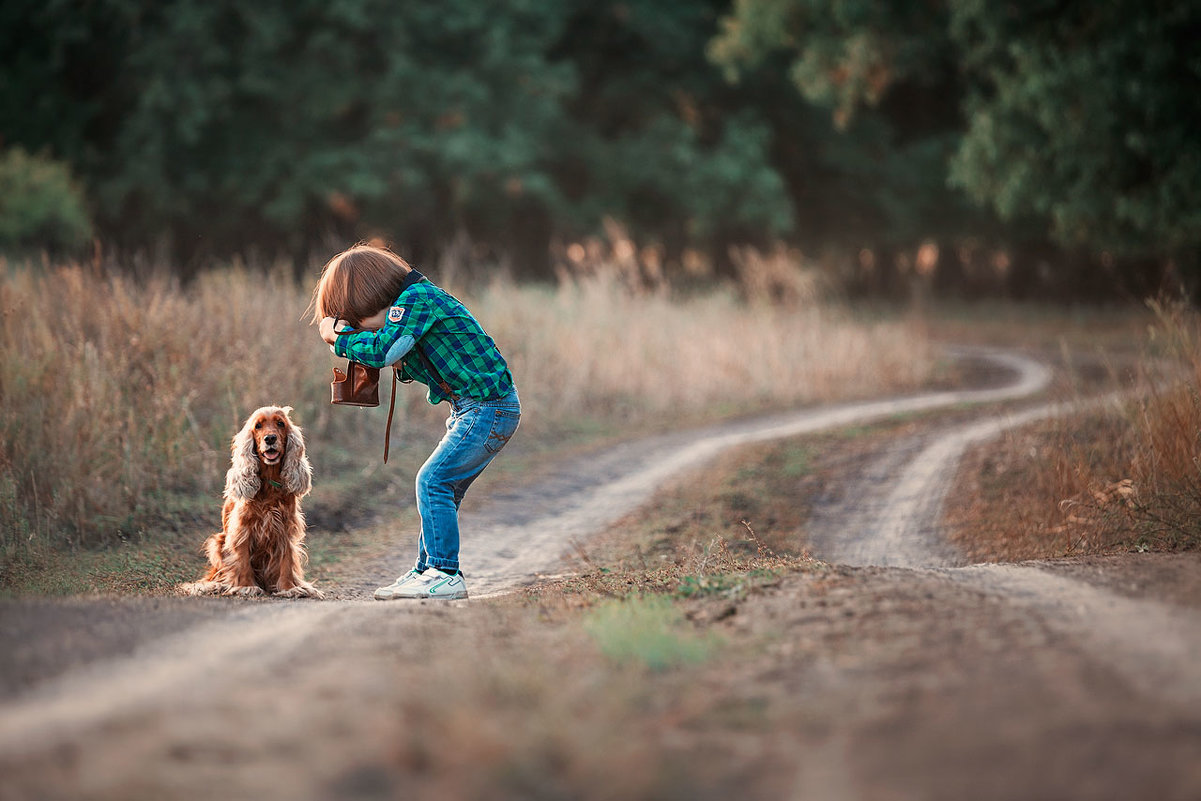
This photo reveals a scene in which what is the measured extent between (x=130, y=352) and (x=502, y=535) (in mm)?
3582

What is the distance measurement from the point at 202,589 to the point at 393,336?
1694mm

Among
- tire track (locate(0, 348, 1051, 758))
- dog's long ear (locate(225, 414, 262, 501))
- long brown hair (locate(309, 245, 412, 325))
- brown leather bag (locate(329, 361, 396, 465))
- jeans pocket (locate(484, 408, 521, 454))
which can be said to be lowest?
tire track (locate(0, 348, 1051, 758))

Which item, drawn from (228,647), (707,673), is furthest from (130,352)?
(707,673)

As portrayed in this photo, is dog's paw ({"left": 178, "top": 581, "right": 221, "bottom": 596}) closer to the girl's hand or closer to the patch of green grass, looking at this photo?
the girl's hand

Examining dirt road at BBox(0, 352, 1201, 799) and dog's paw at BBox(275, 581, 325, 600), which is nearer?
dirt road at BBox(0, 352, 1201, 799)

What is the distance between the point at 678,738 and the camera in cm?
310

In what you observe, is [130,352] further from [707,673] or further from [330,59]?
[330,59]

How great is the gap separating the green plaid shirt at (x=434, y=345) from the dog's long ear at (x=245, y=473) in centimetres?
69

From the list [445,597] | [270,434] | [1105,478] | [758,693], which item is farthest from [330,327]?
[1105,478]

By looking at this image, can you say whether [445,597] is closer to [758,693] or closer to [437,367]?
[437,367]

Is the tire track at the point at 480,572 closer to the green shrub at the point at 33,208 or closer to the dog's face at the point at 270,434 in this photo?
the dog's face at the point at 270,434

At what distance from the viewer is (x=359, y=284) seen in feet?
18.6

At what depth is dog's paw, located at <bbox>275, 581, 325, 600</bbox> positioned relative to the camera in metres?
5.80

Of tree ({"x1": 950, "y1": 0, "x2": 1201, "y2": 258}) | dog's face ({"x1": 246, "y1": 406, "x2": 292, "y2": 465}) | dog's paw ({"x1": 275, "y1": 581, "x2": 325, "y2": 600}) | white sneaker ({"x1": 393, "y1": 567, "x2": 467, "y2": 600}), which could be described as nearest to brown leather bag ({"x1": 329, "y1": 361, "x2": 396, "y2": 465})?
dog's face ({"x1": 246, "y1": 406, "x2": 292, "y2": 465})
